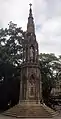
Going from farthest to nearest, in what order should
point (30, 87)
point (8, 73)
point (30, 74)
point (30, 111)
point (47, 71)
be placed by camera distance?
point (47, 71) < point (8, 73) < point (30, 74) < point (30, 87) < point (30, 111)

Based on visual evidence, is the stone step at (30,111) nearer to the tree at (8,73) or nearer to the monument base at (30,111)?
the monument base at (30,111)

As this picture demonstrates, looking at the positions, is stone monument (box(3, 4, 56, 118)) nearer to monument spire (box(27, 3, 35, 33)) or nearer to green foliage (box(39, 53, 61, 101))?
monument spire (box(27, 3, 35, 33))

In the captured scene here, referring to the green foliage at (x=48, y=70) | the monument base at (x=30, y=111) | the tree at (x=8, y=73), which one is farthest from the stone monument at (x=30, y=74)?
the green foliage at (x=48, y=70)

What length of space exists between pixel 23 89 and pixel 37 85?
171 cm

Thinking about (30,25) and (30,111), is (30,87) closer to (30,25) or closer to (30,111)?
(30,111)

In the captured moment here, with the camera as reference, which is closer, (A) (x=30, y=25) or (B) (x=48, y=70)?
(A) (x=30, y=25)

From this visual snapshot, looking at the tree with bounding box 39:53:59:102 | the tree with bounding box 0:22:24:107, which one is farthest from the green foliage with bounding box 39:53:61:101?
the tree with bounding box 0:22:24:107

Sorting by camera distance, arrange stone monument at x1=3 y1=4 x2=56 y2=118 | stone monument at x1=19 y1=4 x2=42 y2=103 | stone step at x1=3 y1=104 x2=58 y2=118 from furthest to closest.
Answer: stone monument at x1=19 y1=4 x2=42 y2=103 → stone monument at x1=3 y1=4 x2=56 y2=118 → stone step at x1=3 y1=104 x2=58 y2=118

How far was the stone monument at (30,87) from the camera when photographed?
67.7 feet

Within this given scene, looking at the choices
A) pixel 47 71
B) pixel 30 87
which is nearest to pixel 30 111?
pixel 30 87

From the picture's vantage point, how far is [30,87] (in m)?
23.1

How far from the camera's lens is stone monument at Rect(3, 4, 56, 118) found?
20.6 meters

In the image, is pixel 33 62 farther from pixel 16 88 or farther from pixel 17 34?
pixel 17 34

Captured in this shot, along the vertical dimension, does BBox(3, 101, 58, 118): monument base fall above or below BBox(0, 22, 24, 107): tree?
below
